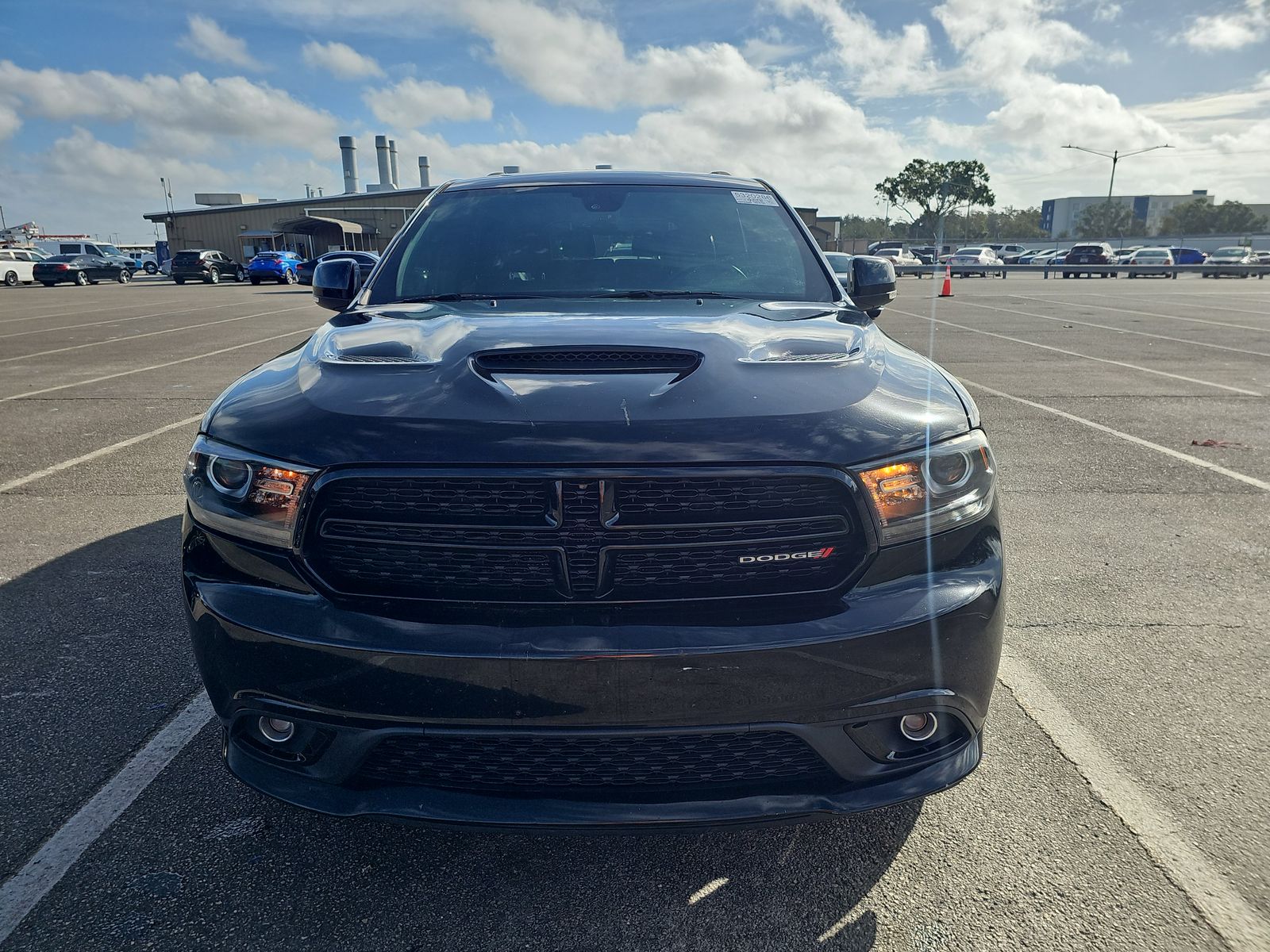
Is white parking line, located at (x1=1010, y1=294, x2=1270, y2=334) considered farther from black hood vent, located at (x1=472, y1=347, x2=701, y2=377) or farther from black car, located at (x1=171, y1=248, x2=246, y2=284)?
black car, located at (x1=171, y1=248, x2=246, y2=284)

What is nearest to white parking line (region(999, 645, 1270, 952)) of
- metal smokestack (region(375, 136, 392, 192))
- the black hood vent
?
the black hood vent

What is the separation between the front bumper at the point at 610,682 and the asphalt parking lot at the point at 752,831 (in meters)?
0.19

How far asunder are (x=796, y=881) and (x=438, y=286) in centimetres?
219

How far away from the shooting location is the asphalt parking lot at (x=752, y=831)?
1946 mm

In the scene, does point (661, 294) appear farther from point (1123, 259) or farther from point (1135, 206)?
point (1135, 206)

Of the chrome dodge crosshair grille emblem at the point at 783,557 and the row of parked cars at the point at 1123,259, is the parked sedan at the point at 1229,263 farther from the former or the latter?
the chrome dodge crosshair grille emblem at the point at 783,557

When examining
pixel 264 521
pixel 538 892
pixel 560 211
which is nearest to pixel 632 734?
pixel 538 892

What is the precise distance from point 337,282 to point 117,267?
50092 mm

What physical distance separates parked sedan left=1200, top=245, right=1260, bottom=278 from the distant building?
64.1m

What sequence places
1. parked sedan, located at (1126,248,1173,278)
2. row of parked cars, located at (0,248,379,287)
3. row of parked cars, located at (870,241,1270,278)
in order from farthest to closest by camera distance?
parked sedan, located at (1126,248,1173,278) < row of parked cars, located at (870,241,1270,278) < row of parked cars, located at (0,248,379,287)

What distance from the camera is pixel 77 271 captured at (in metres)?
40.3

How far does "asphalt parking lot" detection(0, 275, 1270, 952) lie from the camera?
195 centimetres

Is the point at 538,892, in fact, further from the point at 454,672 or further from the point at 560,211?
the point at 560,211

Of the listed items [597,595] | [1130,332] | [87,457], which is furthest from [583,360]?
[1130,332]
